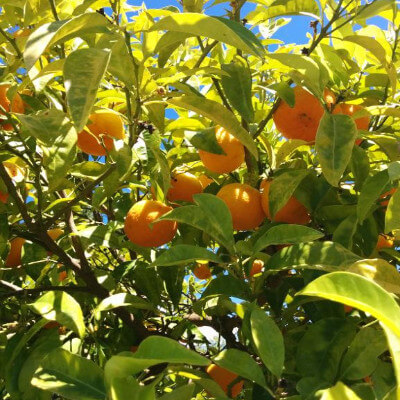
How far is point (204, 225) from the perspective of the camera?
1.02 metres

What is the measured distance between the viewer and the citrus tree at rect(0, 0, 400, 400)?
76 centimetres

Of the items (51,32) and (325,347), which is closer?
(51,32)

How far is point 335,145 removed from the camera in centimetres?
98

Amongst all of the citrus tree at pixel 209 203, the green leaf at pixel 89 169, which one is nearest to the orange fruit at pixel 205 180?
the citrus tree at pixel 209 203

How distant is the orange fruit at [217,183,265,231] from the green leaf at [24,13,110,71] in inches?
21.4

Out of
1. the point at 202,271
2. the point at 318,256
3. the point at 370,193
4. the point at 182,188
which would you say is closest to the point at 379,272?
the point at 318,256

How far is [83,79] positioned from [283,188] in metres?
0.56

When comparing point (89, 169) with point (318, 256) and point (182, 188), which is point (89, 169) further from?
point (318, 256)

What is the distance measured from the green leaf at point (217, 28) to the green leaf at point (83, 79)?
115mm

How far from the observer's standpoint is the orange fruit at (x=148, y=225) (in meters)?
1.27

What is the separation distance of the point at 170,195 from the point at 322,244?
2.03 feet

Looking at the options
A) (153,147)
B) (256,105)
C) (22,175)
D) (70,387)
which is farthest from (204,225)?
(256,105)

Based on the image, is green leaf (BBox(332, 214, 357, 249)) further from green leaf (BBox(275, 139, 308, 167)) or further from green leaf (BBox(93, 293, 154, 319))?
green leaf (BBox(93, 293, 154, 319))

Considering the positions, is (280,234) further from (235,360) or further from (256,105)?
(256,105)
